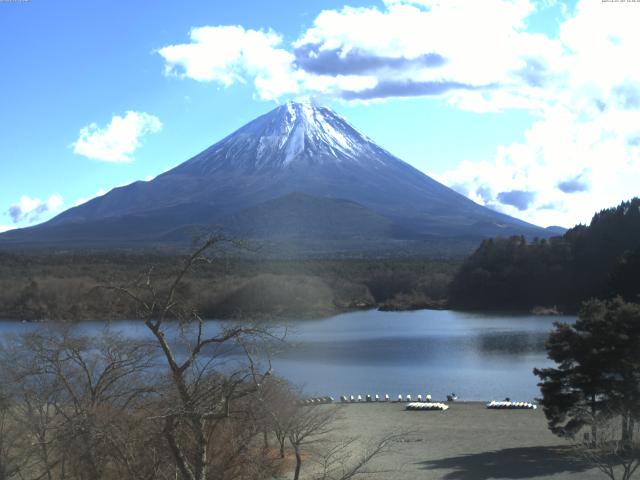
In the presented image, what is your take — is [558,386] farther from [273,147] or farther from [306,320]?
[273,147]

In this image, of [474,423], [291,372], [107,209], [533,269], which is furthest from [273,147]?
[474,423]

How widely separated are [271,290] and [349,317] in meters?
5.37

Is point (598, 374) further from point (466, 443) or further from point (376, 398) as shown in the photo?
point (376, 398)

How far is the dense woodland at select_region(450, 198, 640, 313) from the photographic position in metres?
47.6

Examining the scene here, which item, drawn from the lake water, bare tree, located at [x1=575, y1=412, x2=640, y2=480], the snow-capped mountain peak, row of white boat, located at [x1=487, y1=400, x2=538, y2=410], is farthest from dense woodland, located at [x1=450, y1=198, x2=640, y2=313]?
the snow-capped mountain peak

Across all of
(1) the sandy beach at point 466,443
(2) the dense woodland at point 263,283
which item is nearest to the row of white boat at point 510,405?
(1) the sandy beach at point 466,443

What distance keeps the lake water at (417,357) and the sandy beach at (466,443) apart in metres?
2.43

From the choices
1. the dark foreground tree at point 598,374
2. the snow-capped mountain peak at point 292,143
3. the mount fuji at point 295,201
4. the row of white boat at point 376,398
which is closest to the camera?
the dark foreground tree at point 598,374

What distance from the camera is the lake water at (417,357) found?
2164cm

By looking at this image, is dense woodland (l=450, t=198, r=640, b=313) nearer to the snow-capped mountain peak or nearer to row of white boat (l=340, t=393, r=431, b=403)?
row of white boat (l=340, t=393, r=431, b=403)

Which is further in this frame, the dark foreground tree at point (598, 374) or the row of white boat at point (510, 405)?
the row of white boat at point (510, 405)

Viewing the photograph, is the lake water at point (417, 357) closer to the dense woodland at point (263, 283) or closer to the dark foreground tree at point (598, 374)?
the dense woodland at point (263, 283)

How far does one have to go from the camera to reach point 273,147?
376 feet

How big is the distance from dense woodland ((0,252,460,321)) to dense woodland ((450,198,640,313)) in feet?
14.8
